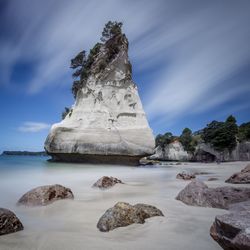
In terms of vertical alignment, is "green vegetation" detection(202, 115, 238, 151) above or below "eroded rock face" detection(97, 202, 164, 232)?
above

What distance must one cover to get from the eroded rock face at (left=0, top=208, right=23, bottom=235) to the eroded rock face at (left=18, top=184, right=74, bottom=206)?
63.0 inches

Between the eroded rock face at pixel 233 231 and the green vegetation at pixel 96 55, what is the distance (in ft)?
68.2

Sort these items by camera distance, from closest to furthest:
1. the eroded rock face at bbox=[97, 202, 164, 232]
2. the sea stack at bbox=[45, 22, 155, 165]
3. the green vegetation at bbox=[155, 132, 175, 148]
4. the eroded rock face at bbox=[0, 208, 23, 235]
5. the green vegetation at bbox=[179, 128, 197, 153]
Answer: the eroded rock face at bbox=[0, 208, 23, 235] → the eroded rock face at bbox=[97, 202, 164, 232] → the sea stack at bbox=[45, 22, 155, 165] → the green vegetation at bbox=[179, 128, 197, 153] → the green vegetation at bbox=[155, 132, 175, 148]

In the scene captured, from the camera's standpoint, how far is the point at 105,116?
20.9m

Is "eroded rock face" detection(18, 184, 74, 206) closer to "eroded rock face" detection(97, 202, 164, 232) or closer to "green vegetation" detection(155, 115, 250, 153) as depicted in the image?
"eroded rock face" detection(97, 202, 164, 232)

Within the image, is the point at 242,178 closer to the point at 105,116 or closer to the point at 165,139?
the point at 105,116

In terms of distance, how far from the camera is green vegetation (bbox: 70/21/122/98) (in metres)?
22.4

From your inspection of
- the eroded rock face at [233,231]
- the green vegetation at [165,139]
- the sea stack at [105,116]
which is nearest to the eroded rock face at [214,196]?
the eroded rock face at [233,231]

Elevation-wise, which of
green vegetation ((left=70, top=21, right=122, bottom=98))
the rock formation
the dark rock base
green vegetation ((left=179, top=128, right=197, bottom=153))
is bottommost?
the dark rock base

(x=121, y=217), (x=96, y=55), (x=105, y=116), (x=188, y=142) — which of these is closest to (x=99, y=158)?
(x=105, y=116)

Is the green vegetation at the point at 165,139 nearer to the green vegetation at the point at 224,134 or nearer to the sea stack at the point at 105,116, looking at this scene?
the green vegetation at the point at 224,134

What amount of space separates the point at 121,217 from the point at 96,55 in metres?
21.6

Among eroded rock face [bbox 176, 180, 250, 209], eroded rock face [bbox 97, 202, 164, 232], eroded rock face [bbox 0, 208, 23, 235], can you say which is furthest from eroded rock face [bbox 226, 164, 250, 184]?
eroded rock face [bbox 0, 208, 23, 235]

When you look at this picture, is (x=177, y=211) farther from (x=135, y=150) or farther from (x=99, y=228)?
(x=135, y=150)
